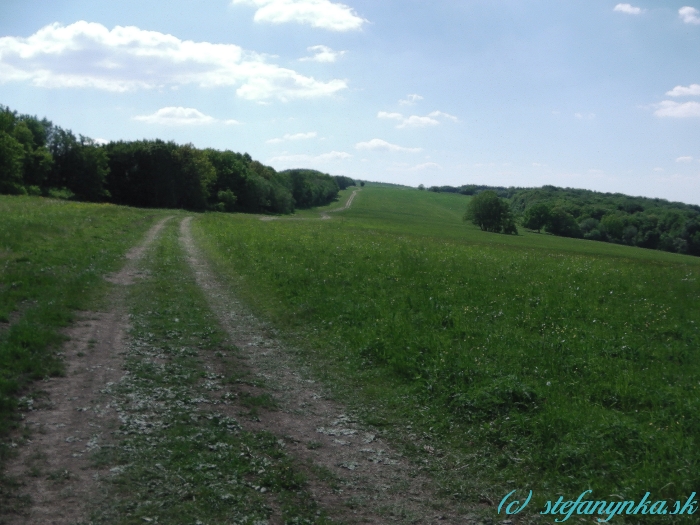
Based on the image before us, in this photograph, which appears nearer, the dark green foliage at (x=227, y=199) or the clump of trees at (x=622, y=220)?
the dark green foliage at (x=227, y=199)

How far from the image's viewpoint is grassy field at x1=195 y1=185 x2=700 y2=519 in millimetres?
6961

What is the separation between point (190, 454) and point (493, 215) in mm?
120622

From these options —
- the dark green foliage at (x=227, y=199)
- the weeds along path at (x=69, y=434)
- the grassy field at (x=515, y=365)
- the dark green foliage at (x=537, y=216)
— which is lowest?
the weeds along path at (x=69, y=434)

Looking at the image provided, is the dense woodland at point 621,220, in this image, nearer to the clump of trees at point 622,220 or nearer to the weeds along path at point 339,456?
the clump of trees at point 622,220

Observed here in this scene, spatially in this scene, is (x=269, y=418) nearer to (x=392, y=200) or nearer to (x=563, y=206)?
(x=563, y=206)

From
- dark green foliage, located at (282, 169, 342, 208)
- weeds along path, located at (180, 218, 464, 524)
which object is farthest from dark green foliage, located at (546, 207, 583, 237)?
weeds along path, located at (180, 218, 464, 524)

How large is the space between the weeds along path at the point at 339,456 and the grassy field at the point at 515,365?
472 mm

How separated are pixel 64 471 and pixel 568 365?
8.68 m

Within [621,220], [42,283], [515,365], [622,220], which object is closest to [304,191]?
[621,220]

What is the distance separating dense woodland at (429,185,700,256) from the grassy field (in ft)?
300

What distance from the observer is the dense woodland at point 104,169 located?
71.0 m

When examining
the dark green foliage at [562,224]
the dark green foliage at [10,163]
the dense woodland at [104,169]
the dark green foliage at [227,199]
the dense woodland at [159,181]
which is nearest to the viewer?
the dark green foliage at [10,163]

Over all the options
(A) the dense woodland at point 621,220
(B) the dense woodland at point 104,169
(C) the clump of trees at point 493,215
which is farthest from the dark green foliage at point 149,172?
(A) the dense woodland at point 621,220

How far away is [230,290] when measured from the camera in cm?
1806
